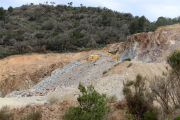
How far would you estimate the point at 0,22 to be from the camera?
97.5ft

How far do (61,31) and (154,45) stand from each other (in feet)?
64.5

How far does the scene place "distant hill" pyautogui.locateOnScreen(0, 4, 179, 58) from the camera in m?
24.1

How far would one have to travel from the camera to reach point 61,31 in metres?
30.4

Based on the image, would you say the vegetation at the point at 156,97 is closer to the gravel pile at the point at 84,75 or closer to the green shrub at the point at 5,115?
the green shrub at the point at 5,115

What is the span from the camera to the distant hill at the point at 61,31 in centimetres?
2408

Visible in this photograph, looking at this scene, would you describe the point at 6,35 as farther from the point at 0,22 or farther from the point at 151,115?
the point at 151,115

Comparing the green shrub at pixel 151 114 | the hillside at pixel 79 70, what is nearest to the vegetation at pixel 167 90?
the green shrub at pixel 151 114

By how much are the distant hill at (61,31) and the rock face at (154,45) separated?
8059mm

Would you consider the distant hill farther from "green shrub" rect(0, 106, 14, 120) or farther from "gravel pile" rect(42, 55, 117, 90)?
"green shrub" rect(0, 106, 14, 120)

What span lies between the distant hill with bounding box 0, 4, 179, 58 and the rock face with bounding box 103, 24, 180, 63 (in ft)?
26.4

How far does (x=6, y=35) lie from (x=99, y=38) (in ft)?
51.2

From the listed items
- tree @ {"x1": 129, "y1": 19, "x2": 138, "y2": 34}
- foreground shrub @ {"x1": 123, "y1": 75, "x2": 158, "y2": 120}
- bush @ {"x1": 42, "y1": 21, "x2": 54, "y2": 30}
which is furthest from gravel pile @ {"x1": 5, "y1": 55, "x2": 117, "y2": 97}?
bush @ {"x1": 42, "y1": 21, "x2": 54, "y2": 30}

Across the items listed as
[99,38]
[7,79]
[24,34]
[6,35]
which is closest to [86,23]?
[99,38]

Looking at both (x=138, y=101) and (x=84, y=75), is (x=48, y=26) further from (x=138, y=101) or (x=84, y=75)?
(x=138, y=101)
